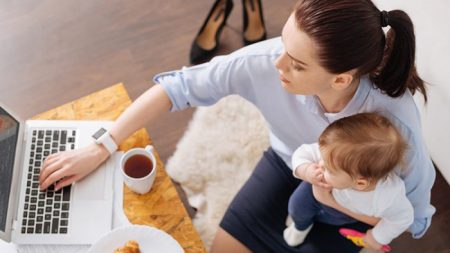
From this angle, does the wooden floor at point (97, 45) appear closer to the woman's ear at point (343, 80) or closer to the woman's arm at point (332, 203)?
the woman's arm at point (332, 203)

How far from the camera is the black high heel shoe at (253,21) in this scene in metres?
2.35

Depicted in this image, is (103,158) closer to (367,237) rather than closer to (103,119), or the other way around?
(103,119)

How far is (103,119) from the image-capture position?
4.76 ft

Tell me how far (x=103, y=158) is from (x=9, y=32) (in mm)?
1322

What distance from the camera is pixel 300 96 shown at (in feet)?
4.45

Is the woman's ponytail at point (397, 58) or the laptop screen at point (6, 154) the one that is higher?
the woman's ponytail at point (397, 58)

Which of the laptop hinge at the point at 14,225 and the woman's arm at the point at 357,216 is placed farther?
the woman's arm at the point at 357,216

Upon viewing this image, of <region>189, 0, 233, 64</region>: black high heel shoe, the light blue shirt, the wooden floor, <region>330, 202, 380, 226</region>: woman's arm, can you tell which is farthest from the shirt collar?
<region>189, 0, 233, 64</region>: black high heel shoe

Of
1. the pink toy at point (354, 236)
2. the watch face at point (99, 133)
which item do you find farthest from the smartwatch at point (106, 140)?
the pink toy at point (354, 236)

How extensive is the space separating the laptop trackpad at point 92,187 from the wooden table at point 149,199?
0.06 metres

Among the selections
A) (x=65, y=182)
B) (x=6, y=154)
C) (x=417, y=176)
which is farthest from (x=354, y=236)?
(x=6, y=154)

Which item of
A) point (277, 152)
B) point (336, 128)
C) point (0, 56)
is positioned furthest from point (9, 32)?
point (336, 128)

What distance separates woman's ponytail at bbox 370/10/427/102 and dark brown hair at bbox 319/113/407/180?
0.08m

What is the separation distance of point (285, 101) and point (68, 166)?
0.57m
